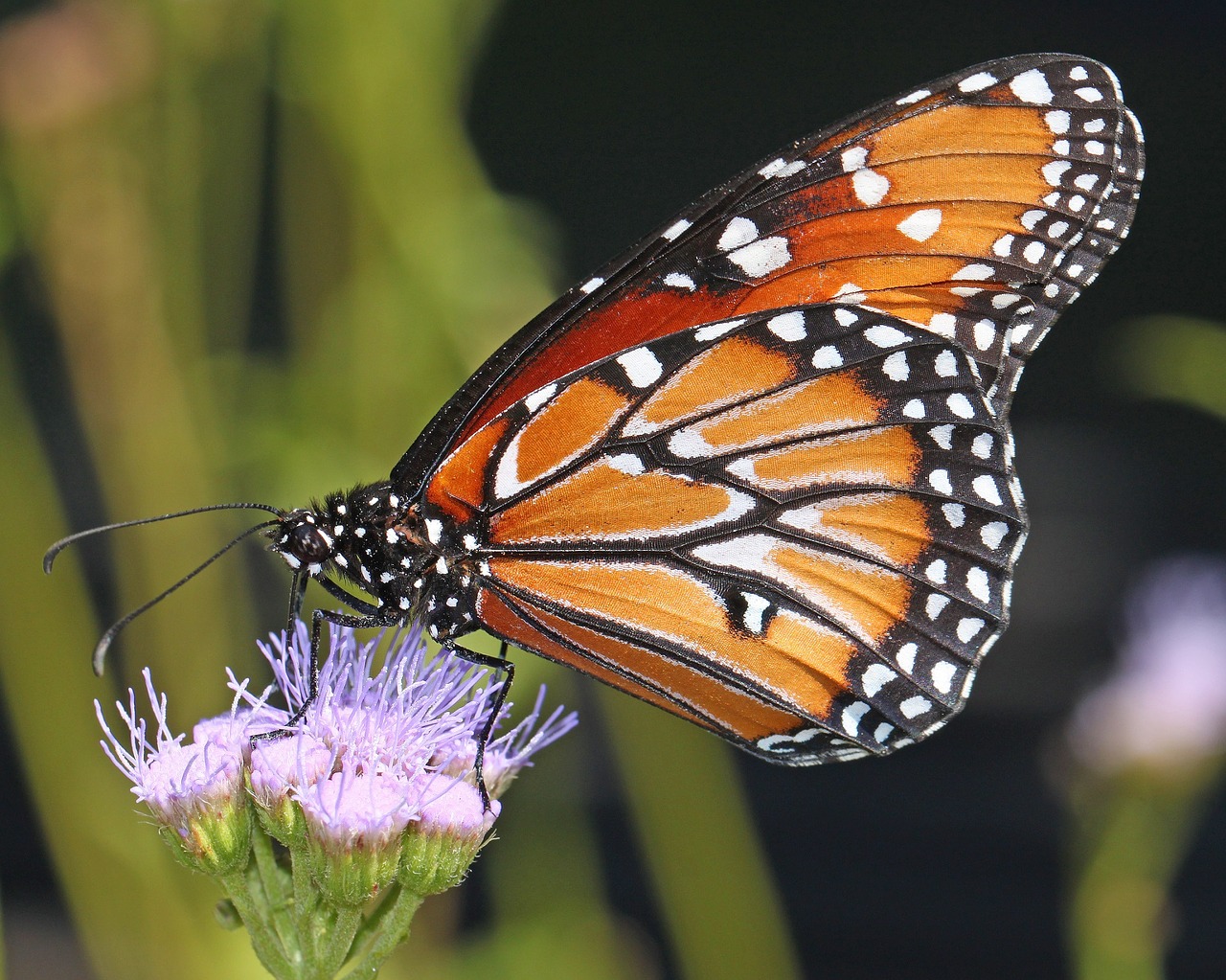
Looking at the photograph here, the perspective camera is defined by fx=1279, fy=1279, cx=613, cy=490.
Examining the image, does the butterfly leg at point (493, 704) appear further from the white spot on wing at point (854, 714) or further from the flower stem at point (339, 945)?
the white spot on wing at point (854, 714)

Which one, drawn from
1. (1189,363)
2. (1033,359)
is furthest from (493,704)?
(1033,359)

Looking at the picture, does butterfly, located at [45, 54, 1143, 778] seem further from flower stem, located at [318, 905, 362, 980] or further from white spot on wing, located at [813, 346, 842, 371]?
flower stem, located at [318, 905, 362, 980]

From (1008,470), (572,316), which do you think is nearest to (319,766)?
(572,316)

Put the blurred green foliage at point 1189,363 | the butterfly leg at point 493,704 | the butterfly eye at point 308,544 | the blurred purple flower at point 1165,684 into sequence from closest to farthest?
the butterfly leg at point 493,704, the butterfly eye at point 308,544, the blurred green foliage at point 1189,363, the blurred purple flower at point 1165,684

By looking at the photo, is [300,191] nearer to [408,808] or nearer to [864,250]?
[864,250]

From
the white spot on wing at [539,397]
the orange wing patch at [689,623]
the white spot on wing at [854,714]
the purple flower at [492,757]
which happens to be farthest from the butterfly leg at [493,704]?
the white spot on wing at [854,714]

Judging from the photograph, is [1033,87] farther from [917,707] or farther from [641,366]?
[917,707]

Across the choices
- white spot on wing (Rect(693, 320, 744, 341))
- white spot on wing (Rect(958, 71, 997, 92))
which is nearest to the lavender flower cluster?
white spot on wing (Rect(693, 320, 744, 341))
